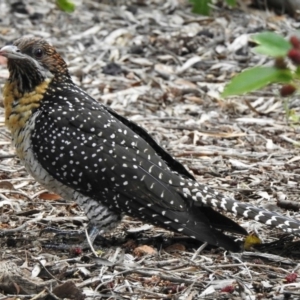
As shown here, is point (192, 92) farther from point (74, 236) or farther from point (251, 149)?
point (74, 236)

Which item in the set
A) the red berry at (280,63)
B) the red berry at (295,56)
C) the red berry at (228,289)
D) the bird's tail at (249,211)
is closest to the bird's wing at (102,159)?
the bird's tail at (249,211)

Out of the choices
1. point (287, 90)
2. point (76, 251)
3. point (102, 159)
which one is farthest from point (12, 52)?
point (287, 90)

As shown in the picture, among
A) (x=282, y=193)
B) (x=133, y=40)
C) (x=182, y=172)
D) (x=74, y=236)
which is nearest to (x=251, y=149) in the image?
(x=282, y=193)

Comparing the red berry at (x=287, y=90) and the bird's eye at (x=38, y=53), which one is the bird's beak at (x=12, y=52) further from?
the red berry at (x=287, y=90)

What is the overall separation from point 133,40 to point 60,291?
20.4 ft

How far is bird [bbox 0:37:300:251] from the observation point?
559 centimetres

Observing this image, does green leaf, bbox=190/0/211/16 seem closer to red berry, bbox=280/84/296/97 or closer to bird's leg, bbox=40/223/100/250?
bird's leg, bbox=40/223/100/250

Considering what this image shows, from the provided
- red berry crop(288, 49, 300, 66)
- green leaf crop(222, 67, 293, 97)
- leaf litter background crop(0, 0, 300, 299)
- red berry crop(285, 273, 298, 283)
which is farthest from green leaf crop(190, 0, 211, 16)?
red berry crop(288, 49, 300, 66)

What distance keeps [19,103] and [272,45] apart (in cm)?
268

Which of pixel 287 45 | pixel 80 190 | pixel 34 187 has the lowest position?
pixel 34 187

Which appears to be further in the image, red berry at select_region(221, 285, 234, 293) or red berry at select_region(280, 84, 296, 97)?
red berry at select_region(221, 285, 234, 293)

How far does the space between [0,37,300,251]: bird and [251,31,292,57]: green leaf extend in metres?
1.87

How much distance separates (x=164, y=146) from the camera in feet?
25.3

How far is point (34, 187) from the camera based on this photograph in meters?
6.88
